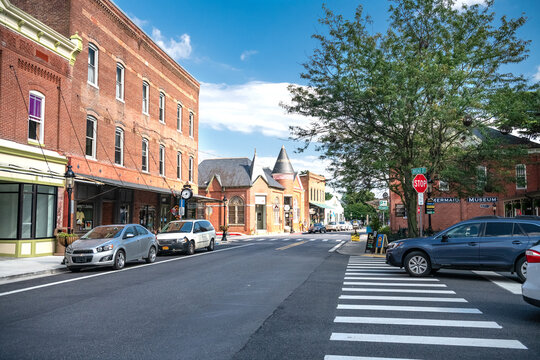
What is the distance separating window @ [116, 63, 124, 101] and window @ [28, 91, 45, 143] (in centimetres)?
678

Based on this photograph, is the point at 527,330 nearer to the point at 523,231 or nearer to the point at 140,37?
the point at 523,231

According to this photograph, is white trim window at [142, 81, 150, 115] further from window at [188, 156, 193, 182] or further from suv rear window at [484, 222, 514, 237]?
suv rear window at [484, 222, 514, 237]

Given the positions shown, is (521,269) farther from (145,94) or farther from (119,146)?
(145,94)

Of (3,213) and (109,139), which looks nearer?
(3,213)

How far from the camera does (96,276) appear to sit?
13.2m

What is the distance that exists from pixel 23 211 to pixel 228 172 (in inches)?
1564

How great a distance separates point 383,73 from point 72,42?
1390 cm

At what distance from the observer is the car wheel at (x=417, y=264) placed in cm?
1266

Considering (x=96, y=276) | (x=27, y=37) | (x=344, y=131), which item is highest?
(x=27, y=37)

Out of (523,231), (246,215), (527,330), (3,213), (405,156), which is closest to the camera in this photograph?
(527,330)

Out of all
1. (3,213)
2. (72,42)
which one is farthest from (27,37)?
(3,213)

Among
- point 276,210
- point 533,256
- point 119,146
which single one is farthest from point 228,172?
point 533,256

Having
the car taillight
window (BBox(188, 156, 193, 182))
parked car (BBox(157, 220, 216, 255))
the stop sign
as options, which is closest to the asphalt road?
the car taillight

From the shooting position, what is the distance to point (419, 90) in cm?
1969
